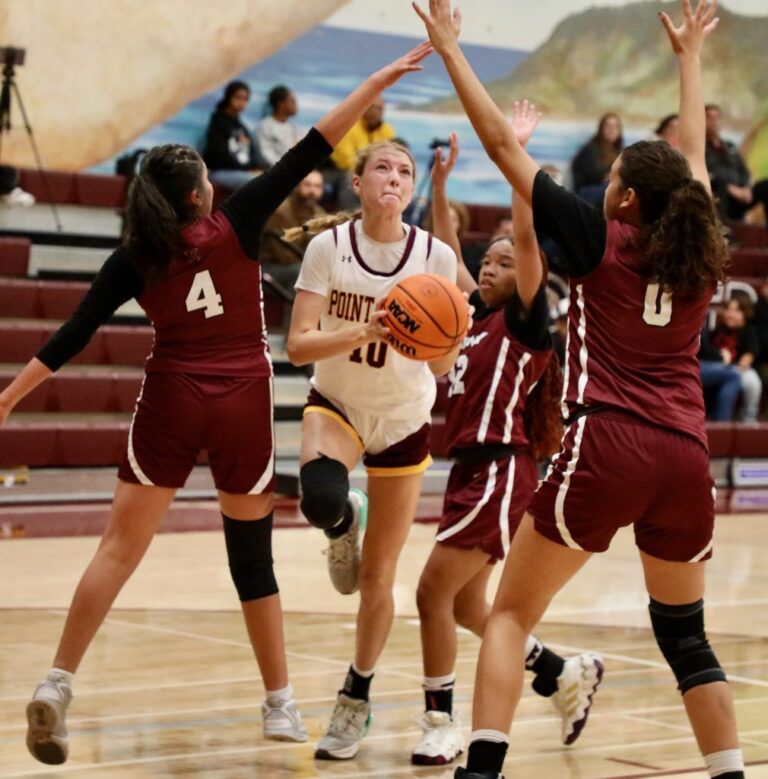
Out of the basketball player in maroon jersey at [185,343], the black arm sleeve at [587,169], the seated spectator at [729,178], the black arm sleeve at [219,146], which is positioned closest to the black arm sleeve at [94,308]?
the basketball player in maroon jersey at [185,343]

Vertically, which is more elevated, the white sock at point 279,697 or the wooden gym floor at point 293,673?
the white sock at point 279,697

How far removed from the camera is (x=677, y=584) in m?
3.76

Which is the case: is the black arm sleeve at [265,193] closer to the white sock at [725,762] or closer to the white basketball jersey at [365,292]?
the white basketball jersey at [365,292]

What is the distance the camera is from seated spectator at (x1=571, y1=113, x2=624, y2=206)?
15.2 m

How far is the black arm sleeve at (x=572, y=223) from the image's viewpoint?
3.63m

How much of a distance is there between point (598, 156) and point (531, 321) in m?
11.0

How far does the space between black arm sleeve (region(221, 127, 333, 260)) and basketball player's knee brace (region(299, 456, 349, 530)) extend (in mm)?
678

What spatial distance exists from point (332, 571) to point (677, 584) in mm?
1521

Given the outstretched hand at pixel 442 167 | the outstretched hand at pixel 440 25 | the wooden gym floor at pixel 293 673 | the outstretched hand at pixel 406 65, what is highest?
the outstretched hand at pixel 440 25

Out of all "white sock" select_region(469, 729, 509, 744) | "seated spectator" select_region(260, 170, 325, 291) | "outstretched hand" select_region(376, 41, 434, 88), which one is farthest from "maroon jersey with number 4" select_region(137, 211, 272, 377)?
"seated spectator" select_region(260, 170, 325, 291)

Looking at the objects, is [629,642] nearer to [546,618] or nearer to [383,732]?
[546,618]

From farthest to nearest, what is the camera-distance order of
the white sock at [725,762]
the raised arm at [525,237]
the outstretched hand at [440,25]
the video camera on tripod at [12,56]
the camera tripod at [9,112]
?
the camera tripod at [9,112]
the video camera on tripod at [12,56]
the raised arm at [525,237]
the outstretched hand at [440,25]
the white sock at [725,762]

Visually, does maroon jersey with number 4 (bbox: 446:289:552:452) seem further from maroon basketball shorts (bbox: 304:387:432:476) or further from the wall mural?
the wall mural

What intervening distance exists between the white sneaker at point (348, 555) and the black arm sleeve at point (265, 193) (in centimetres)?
96
